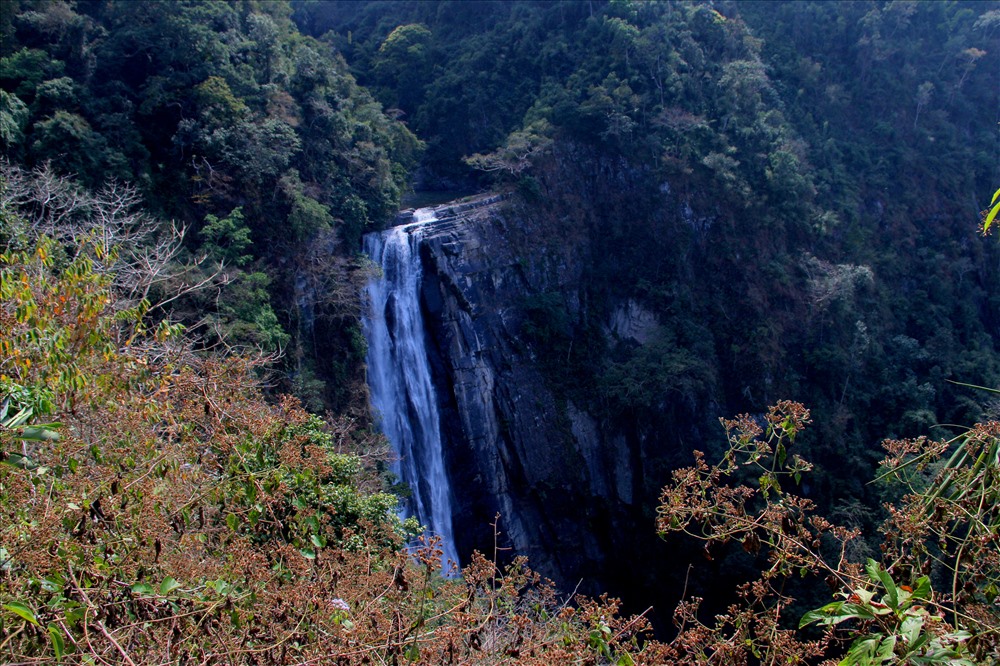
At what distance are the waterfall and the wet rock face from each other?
0.33m

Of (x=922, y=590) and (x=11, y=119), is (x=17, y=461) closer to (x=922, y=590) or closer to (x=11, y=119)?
(x=922, y=590)

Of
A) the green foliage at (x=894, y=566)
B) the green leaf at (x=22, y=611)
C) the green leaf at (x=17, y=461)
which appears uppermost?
the green leaf at (x=17, y=461)

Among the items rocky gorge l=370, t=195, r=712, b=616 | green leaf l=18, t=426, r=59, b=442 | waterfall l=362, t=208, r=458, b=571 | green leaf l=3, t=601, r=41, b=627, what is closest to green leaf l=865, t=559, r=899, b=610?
green leaf l=3, t=601, r=41, b=627

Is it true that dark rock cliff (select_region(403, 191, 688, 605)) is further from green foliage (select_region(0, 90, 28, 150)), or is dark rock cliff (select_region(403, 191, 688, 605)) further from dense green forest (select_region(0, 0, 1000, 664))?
green foliage (select_region(0, 90, 28, 150))

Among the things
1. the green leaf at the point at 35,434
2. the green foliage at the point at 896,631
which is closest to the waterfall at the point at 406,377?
the green leaf at the point at 35,434

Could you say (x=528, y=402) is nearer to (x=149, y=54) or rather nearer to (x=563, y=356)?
(x=563, y=356)

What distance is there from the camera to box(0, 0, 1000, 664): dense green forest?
2951mm

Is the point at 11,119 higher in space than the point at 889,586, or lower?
higher

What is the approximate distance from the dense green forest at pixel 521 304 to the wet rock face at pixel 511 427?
58 cm

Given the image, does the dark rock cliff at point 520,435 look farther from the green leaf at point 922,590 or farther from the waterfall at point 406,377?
the green leaf at point 922,590

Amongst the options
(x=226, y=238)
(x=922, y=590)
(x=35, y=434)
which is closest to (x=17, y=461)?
(x=35, y=434)

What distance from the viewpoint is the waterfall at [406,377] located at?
1366cm

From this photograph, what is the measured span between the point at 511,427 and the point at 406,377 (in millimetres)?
2708

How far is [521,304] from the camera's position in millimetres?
15570
